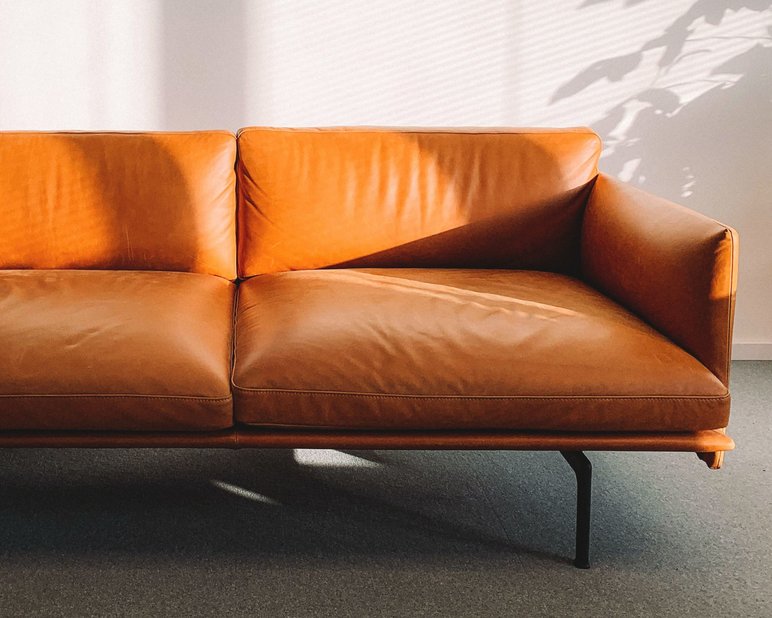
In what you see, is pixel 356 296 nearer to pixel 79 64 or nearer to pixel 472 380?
pixel 472 380

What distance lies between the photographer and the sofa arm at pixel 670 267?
138 centimetres

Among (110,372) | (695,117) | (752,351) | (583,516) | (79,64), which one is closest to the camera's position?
(110,372)

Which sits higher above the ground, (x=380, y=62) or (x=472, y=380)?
(x=380, y=62)

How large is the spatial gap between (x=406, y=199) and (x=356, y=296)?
1.45ft

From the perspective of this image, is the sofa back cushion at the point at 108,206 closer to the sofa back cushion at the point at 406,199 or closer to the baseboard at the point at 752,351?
the sofa back cushion at the point at 406,199

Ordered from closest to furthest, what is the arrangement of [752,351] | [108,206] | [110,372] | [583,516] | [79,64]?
[110,372] < [583,516] < [108,206] < [79,64] < [752,351]

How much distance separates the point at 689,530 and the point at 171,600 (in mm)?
1025

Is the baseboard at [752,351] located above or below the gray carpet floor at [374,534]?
above

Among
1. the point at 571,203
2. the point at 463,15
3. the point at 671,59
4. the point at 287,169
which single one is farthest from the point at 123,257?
the point at 671,59

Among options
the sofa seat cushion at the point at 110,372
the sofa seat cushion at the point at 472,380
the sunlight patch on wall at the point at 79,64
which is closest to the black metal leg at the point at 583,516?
the sofa seat cushion at the point at 472,380

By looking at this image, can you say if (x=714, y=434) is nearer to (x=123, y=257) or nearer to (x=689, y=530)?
(x=689, y=530)

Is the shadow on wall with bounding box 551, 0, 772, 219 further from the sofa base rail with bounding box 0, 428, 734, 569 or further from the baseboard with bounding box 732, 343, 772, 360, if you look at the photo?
the sofa base rail with bounding box 0, 428, 734, 569

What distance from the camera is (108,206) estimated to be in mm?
1888

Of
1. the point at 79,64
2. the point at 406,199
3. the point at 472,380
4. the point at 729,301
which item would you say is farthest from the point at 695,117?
the point at 79,64
